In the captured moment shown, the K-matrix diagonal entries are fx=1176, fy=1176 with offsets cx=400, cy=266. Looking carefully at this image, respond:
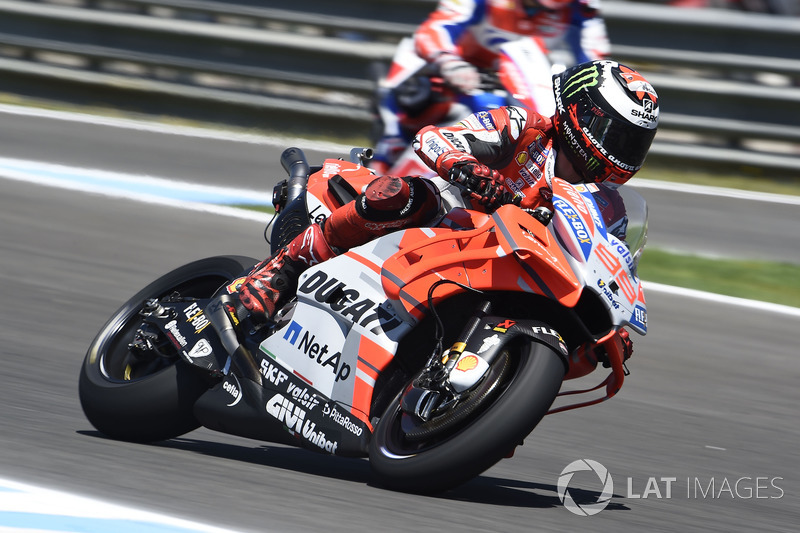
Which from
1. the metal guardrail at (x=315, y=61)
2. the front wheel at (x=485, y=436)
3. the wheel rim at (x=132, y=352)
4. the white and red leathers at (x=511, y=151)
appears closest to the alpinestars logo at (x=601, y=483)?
the front wheel at (x=485, y=436)

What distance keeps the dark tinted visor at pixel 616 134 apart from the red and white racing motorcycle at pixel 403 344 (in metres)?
0.16

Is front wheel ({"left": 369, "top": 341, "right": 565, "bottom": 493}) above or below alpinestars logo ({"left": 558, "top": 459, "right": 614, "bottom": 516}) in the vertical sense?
above

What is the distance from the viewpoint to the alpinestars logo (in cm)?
369

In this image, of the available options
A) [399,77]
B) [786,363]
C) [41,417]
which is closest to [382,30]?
[399,77]

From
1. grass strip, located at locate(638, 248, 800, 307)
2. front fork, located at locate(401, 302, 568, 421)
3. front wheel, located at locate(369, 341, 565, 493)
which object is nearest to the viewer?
front wheel, located at locate(369, 341, 565, 493)

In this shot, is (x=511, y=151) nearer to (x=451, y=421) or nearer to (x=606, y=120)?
(x=606, y=120)

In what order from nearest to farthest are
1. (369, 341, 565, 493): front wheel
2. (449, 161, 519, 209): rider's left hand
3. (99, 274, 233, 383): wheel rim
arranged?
1. (369, 341, 565, 493): front wheel
2. (449, 161, 519, 209): rider's left hand
3. (99, 274, 233, 383): wheel rim

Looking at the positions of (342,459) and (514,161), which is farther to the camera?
(342,459)

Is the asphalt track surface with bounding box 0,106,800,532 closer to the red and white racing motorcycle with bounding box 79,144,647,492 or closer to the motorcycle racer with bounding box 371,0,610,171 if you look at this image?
the red and white racing motorcycle with bounding box 79,144,647,492

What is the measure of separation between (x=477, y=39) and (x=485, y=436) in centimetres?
442

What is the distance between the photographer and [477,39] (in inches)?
284

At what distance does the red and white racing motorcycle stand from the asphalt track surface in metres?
0.15

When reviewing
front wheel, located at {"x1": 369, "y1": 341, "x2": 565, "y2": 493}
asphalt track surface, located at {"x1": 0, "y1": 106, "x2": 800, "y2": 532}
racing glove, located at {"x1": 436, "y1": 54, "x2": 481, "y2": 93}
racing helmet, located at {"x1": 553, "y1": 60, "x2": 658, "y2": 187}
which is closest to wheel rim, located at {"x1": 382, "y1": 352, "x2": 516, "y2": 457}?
front wheel, located at {"x1": 369, "y1": 341, "x2": 565, "y2": 493}

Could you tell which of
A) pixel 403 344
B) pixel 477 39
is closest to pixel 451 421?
pixel 403 344
